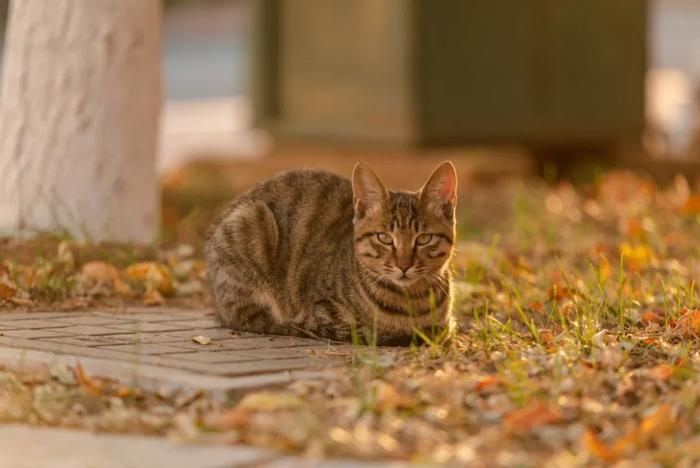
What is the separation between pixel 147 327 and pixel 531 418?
2.29m

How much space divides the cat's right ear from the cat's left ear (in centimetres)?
18

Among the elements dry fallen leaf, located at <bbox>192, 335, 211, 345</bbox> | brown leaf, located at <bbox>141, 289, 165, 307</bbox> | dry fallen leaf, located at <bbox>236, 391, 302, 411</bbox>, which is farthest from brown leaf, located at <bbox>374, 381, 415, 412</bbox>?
brown leaf, located at <bbox>141, 289, 165, 307</bbox>

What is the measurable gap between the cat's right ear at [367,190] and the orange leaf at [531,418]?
1.59 m

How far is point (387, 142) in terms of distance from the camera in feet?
42.0

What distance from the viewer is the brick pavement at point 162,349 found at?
506 centimetres

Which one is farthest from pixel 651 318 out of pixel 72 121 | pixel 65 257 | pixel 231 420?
pixel 72 121

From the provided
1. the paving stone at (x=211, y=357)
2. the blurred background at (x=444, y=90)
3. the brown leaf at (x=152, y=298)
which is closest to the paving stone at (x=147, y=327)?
the paving stone at (x=211, y=357)

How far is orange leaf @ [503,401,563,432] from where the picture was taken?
4371 mm

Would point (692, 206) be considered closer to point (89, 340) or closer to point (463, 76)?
point (463, 76)

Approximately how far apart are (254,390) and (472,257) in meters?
3.07

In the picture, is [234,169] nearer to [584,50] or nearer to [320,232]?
[584,50]

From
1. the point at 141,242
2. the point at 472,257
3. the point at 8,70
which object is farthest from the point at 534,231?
the point at 8,70

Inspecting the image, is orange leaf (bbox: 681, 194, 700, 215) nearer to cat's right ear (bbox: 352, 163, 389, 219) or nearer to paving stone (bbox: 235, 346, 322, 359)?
cat's right ear (bbox: 352, 163, 389, 219)

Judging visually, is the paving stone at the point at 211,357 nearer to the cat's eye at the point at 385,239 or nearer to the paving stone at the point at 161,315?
the cat's eye at the point at 385,239
